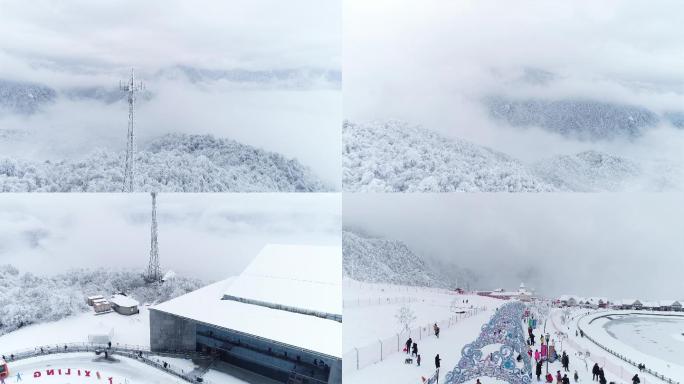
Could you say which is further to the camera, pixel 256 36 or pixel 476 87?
pixel 256 36

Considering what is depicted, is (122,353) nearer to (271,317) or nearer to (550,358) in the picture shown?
(271,317)

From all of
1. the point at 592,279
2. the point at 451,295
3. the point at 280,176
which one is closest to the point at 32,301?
the point at 280,176

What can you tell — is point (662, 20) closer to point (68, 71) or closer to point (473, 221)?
point (473, 221)

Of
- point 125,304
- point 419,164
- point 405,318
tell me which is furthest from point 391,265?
point 125,304

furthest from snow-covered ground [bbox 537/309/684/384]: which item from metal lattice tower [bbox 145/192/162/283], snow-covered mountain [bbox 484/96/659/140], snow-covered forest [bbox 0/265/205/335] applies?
metal lattice tower [bbox 145/192/162/283]

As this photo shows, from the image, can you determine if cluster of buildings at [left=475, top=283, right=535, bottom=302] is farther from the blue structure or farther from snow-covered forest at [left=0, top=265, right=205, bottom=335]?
snow-covered forest at [left=0, top=265, right=205, bottom=335]

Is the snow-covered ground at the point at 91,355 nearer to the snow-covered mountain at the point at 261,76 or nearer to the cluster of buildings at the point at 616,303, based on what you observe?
the snow-covered mountain at the point at 261,76
